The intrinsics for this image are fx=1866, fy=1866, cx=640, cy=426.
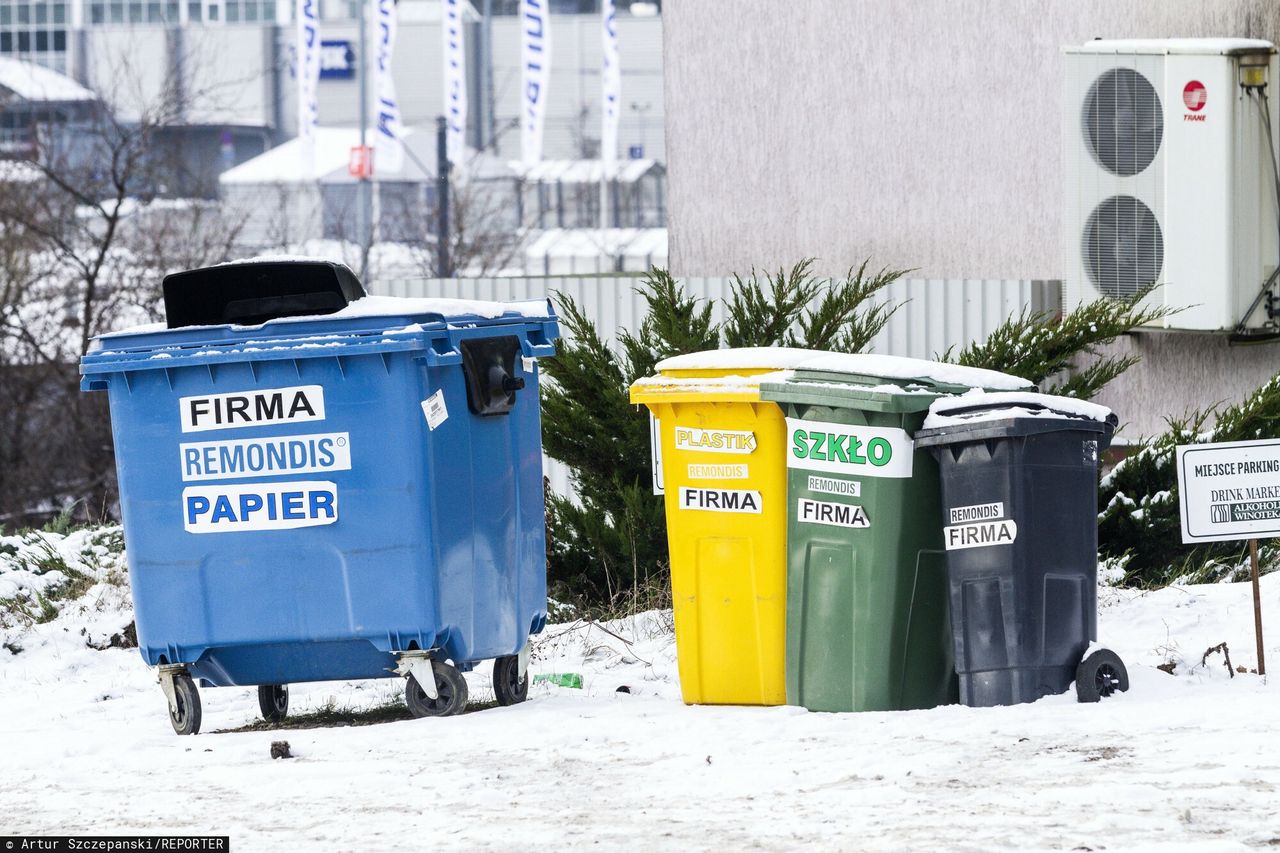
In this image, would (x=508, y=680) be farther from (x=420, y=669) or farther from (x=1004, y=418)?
(x=1004, y=418)

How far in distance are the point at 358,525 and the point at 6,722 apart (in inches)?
74.1

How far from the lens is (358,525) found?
228 inches

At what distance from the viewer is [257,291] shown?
6.27 m

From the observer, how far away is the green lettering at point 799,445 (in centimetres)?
577

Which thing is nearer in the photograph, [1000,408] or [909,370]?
[1000,408]

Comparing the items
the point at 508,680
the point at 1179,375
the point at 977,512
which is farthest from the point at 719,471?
the point at 1179,375

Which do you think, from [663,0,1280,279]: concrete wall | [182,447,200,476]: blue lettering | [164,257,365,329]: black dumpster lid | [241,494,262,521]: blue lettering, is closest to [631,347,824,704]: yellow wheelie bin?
[164,257,365,329]: black dumpster lid

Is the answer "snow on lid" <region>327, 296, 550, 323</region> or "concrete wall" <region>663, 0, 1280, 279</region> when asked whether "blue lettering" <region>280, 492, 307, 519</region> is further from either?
"concrete wall" <region>663, 0, 1280, 279</region>

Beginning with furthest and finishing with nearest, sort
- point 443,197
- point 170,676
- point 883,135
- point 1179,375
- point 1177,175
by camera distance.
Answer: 1. point 443,197
2. point 883,135
3. point 1179,375
4. point 1177,175
5. point 170,676

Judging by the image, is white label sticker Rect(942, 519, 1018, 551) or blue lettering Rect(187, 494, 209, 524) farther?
blue lettering Rect(187, 494, 209, 524)

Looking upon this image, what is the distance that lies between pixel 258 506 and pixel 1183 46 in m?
6.25

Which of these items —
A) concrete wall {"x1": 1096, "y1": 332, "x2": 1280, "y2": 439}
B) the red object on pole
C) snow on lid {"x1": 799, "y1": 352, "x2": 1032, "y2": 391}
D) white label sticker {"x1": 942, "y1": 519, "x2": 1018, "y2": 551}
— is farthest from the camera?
the red object on pole

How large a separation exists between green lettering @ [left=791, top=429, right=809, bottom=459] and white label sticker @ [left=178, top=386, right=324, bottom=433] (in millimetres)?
1469

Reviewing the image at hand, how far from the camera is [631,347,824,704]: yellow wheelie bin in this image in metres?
5.88
